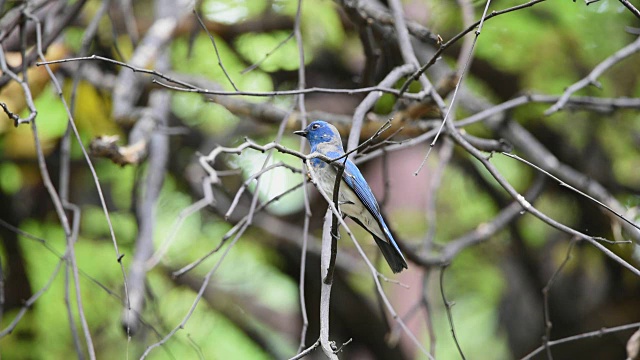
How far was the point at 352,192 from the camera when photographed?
3469 mm

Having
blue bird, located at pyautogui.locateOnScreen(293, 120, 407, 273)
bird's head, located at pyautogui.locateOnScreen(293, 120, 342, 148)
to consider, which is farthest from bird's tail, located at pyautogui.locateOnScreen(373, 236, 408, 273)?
bird's head, located at pyautogui.locateOnScreen(293, 120, 342, 148)

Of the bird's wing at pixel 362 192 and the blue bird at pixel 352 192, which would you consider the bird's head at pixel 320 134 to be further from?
the bird's wing at pixel 362 192

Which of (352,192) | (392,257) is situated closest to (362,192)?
(352,192)

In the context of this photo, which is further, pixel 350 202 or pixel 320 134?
pixel 320 134

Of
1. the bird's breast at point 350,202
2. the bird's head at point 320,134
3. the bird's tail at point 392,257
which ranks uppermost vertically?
the bird's head at point 320,134

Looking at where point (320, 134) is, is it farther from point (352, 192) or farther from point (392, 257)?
point (392, 257)

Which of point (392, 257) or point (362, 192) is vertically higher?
point (362, 192)

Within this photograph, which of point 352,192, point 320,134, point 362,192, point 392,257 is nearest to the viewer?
point 392,257

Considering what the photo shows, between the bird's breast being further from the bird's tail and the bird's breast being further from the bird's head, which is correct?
the bird's head

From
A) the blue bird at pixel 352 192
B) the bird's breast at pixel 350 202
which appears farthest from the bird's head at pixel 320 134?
the bird's breast at pixel 350 202

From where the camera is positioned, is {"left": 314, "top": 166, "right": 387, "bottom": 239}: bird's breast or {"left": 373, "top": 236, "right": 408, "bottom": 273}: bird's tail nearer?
{"left": 373, "top": 236, "right": 408, "bottom": 273}: bird's tail

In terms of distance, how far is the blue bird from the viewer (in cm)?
326

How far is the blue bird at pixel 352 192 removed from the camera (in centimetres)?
326

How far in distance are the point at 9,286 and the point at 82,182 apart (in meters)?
0.94
